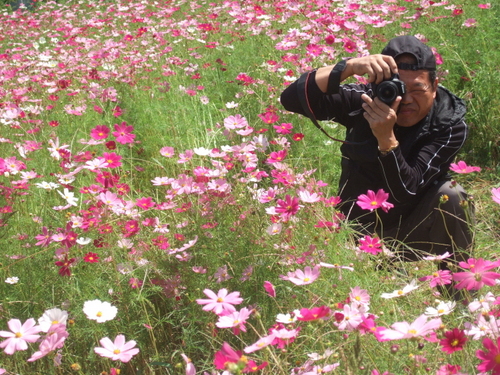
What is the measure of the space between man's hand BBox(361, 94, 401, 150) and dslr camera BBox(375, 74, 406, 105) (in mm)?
14

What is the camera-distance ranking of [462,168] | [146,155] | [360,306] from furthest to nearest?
[146,155], [462,168], [360,306]

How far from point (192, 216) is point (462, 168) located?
0.81 m

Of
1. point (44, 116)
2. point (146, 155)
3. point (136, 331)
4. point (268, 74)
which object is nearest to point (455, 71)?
point (268, 74)

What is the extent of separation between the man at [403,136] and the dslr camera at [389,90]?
0.05 feet

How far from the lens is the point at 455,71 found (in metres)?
3.58

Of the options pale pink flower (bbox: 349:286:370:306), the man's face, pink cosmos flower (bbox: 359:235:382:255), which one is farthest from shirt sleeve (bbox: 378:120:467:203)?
pale pink flower (bbox: 349:286:370:306)

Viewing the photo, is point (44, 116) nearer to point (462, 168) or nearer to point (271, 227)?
point (271, 227)

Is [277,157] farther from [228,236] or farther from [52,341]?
[52,341]

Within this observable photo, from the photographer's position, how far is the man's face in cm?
199

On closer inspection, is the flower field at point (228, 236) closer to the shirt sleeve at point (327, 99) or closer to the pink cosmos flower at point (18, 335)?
the pink cosmos flower at point (18, 335)

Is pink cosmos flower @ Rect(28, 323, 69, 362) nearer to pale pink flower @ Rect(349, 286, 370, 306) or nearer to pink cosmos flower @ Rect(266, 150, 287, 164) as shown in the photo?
pale pink flower @ Rect(349, 286, 370, 306)

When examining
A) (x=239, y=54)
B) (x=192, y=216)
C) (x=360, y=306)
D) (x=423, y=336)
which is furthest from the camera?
(x=239, y=54)

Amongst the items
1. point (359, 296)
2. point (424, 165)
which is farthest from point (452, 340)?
point (424, 165)

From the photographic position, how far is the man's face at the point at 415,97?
1988 millimetres
